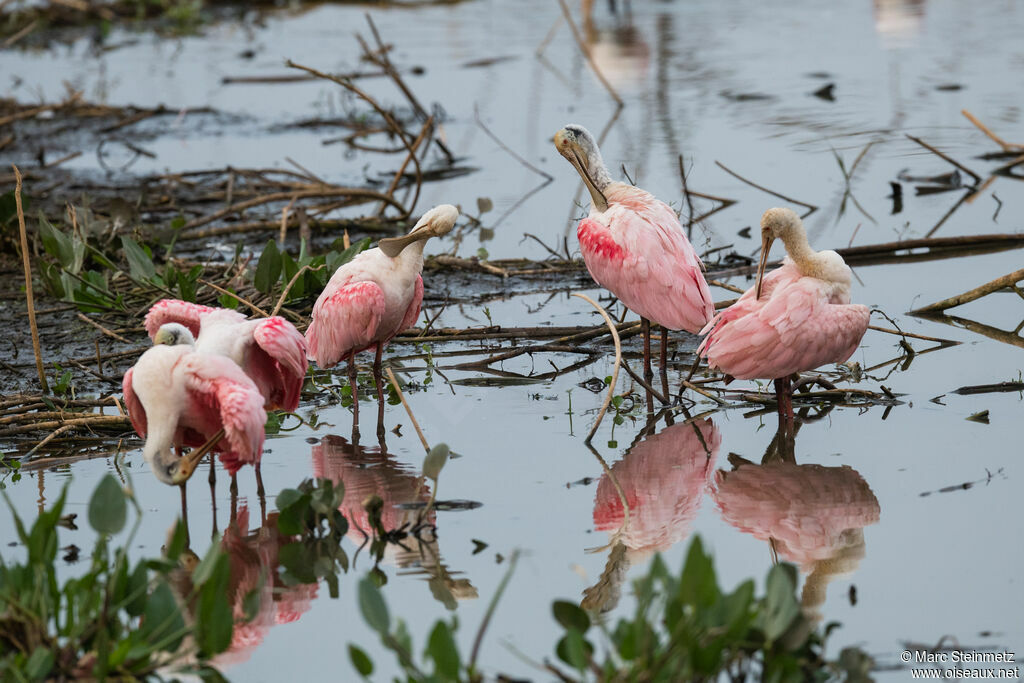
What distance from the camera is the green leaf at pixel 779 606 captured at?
305cm

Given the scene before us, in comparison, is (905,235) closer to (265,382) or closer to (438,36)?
(265,382)

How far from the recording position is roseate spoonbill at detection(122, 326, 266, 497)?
425cm

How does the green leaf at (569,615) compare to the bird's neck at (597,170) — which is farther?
the bird's neck at (597,170)

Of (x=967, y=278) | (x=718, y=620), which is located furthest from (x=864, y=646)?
(x=967, y=278)

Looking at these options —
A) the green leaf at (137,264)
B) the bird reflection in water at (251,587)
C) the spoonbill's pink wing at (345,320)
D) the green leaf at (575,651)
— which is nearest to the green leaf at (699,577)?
the green leaf at (575,651)

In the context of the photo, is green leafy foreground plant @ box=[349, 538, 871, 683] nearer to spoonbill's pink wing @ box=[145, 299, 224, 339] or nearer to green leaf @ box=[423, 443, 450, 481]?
green leaf @ box=[423, 443, 450, 481]

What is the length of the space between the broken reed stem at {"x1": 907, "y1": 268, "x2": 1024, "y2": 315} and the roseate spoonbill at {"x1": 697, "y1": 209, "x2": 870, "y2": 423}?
1258 millimetres

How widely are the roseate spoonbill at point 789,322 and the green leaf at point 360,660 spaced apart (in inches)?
98.2

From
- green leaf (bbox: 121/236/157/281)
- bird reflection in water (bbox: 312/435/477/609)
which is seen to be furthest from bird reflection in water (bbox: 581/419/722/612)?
green leaf (bbox: 121/236/157/281)

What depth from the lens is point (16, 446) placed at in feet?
17.3

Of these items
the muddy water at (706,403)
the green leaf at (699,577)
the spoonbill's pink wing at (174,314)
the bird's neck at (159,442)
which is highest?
the green leaf at (699,577)

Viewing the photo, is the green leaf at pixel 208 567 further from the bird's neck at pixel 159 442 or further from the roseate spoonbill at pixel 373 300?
the roseate spoonbill at pixel 373 300

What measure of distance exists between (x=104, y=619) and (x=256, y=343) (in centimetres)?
174

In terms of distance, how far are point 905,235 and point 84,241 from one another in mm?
4897
